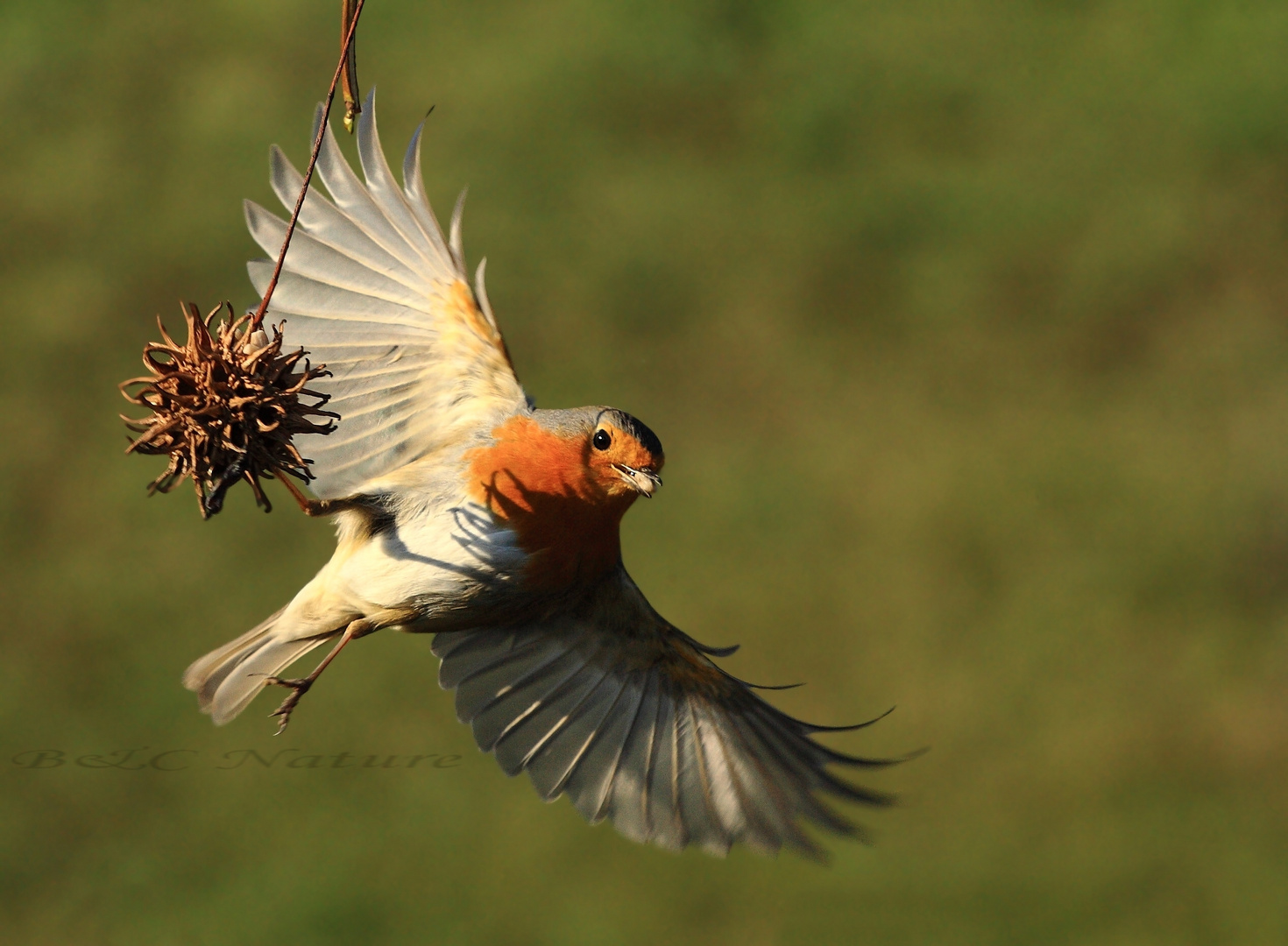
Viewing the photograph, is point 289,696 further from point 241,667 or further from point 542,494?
point 241,667

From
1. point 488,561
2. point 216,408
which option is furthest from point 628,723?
point 216,408

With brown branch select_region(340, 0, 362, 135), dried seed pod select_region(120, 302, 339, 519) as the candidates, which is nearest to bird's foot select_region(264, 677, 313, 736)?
dried seed pod select_region(120, 302, 339, 519)

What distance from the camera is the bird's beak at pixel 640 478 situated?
3.72 meters

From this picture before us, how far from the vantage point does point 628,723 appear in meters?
4.66

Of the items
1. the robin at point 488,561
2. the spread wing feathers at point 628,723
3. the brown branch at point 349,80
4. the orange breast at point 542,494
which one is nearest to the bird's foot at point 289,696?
the robin at point 488,561

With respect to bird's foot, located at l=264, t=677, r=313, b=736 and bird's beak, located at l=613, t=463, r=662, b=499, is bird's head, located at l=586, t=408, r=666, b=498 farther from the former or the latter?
bird's foot, located at l=264, t=677, r=313, b=736

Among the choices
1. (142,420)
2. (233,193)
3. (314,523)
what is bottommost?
(142,420)

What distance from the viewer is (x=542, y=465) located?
12.7ft

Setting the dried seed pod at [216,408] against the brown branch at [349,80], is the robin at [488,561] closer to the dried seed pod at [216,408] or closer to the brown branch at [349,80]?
the brown branch at [349,80]

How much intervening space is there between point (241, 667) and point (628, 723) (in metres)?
1.24

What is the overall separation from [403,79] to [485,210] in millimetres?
1049

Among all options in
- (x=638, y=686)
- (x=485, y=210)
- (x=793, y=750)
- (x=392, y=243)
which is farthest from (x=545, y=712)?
(x=485, y=210)

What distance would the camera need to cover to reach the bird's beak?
3719mm

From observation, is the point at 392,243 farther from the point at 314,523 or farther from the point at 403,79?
the point at 403,79
